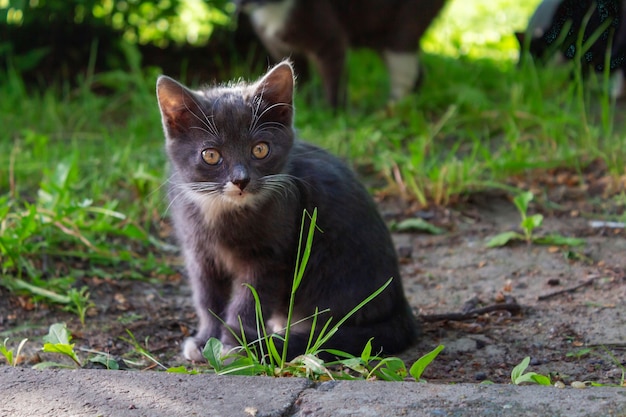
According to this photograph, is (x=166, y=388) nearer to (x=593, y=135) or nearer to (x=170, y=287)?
(x=170, y=287)

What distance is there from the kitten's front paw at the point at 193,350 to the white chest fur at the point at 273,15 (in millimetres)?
4207

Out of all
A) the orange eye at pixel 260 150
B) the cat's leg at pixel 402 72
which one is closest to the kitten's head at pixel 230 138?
the orange eye at pixel 260 150

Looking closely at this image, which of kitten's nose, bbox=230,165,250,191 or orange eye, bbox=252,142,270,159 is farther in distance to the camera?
orange eye, bbox=252,142,270,159

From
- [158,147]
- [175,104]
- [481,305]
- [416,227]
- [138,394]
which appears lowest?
[481,305]

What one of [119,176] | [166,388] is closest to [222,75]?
[119,176]

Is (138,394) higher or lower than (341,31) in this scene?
lower

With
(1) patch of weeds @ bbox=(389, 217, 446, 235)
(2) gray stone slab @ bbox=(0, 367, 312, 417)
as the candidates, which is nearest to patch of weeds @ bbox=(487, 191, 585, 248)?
(1) patch of weeds @ bbox=(389, 217, 446, 235)

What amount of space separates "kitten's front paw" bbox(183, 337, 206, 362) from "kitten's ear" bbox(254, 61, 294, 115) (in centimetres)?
91

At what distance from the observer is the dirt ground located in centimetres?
301

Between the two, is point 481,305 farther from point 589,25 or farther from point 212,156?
point 212,156

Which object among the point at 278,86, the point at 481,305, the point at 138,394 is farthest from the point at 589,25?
the point at 138,394

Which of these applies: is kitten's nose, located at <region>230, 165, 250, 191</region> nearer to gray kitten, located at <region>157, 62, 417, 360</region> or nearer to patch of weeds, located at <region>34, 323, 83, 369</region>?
gray kitten, located at <region>157, 62, 417, 360</region>

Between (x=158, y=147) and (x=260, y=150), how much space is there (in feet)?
9.06

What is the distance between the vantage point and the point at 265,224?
3.08 metres
